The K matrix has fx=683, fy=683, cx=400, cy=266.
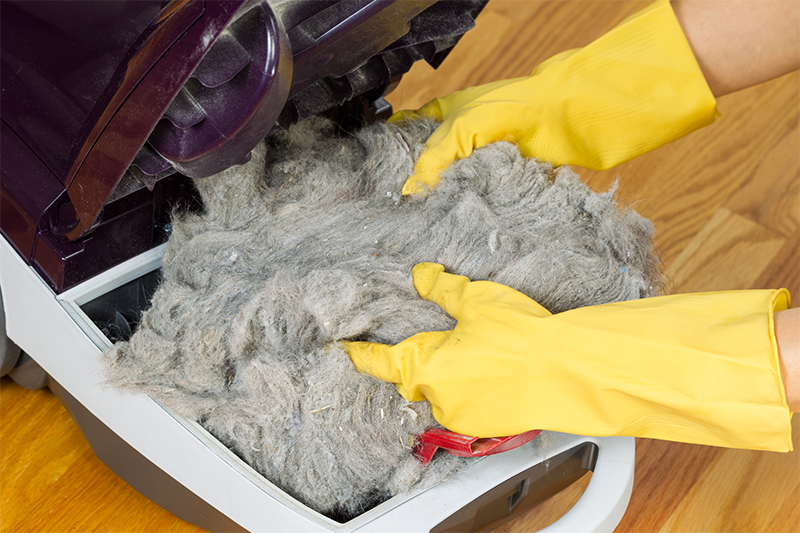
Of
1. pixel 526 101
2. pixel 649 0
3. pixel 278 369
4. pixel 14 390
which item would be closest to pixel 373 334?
pixel 278 369

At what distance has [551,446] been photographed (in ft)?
2.23

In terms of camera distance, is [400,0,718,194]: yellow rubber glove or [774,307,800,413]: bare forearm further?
[400,0,718,194]: yellow rubber glove

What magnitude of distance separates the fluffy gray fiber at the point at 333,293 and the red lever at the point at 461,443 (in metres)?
0.01

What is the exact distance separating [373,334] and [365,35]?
27 centimetres

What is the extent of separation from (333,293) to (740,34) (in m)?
0.56

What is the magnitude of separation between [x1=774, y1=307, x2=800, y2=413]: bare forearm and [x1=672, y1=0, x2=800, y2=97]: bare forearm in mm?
380

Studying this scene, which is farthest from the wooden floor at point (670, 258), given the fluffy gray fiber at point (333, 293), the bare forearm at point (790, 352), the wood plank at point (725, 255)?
the bare forearm at point (790, 352)

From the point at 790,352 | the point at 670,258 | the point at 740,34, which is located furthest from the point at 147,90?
the point at 670,258

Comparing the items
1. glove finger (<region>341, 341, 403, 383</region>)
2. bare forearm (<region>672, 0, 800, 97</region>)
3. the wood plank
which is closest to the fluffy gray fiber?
glove finger (<region>341, 341, 403, 383</region>)

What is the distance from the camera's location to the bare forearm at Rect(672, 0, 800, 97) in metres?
0.78

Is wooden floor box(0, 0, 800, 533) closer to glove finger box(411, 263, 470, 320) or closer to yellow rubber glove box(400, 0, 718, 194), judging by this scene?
yellow rubber glove box(400, 0, 718, 194)

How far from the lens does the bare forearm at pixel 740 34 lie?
778 mm

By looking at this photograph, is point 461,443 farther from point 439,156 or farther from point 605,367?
point 439,156

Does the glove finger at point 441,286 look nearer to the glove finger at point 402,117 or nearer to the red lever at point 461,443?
the red lever at point 461,443
